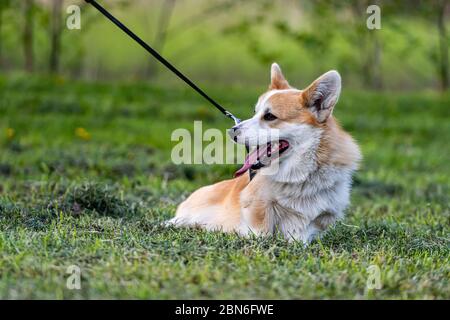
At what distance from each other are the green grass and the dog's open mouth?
1.77ft

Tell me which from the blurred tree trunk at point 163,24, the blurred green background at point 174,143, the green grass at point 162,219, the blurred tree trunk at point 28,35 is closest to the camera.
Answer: the green grass at point 162,219

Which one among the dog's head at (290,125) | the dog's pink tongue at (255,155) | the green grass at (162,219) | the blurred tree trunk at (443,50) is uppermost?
the blurred tree trunk at (443,50)

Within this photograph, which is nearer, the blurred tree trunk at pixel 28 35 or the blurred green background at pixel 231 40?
the blurred tree trunk at pixel 28 35

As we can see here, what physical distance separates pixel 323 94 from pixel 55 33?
1015cm

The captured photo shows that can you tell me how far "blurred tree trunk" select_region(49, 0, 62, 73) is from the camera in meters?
13.8

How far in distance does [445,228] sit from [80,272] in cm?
315

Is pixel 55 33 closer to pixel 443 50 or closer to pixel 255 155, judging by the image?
pixel 443 50

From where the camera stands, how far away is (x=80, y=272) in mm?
3650

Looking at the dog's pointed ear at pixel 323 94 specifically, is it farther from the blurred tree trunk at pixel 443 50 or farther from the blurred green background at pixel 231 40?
the blurred tree trunk at pixel 443 50

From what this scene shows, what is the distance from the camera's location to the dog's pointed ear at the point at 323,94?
470cm

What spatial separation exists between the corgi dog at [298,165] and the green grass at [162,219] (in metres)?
0.20

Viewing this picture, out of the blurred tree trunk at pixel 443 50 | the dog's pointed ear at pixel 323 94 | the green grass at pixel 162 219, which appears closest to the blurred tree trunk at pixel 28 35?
the green grass at pixel 162 219
